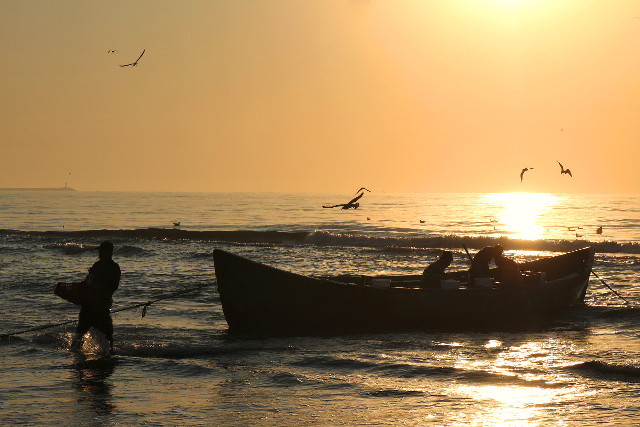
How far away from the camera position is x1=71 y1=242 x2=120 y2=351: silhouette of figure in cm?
1355

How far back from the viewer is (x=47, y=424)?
9.79m

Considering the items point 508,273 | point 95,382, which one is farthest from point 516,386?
point 508,273

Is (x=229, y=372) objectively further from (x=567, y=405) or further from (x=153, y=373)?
(x=567, y=405)

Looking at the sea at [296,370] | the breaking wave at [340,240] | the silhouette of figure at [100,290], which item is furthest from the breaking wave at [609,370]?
the breaking wave at [340,240]

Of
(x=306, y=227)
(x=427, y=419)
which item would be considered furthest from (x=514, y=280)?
(x=306, y=227)

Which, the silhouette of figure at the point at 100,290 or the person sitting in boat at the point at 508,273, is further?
the person sitting in boat at the point at 508,273

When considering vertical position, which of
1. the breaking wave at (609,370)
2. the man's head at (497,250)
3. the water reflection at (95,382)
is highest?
the man's head at (497,250)

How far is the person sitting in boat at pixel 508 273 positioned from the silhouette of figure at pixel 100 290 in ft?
29.6

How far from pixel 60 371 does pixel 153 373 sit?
144 cm

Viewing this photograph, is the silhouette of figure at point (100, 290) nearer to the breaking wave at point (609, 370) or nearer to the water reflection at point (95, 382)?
the water reflection at point (95, 382)

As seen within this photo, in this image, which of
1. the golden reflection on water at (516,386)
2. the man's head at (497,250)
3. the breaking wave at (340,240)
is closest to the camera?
A: the golden reflection on water at (516,386)

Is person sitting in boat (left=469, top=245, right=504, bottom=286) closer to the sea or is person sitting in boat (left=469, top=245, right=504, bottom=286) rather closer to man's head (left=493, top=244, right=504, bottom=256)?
man's head (left=493, top=244, right=504, bottom=256)

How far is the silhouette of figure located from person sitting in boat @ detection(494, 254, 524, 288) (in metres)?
9.01

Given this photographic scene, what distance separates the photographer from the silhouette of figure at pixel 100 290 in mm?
13555
